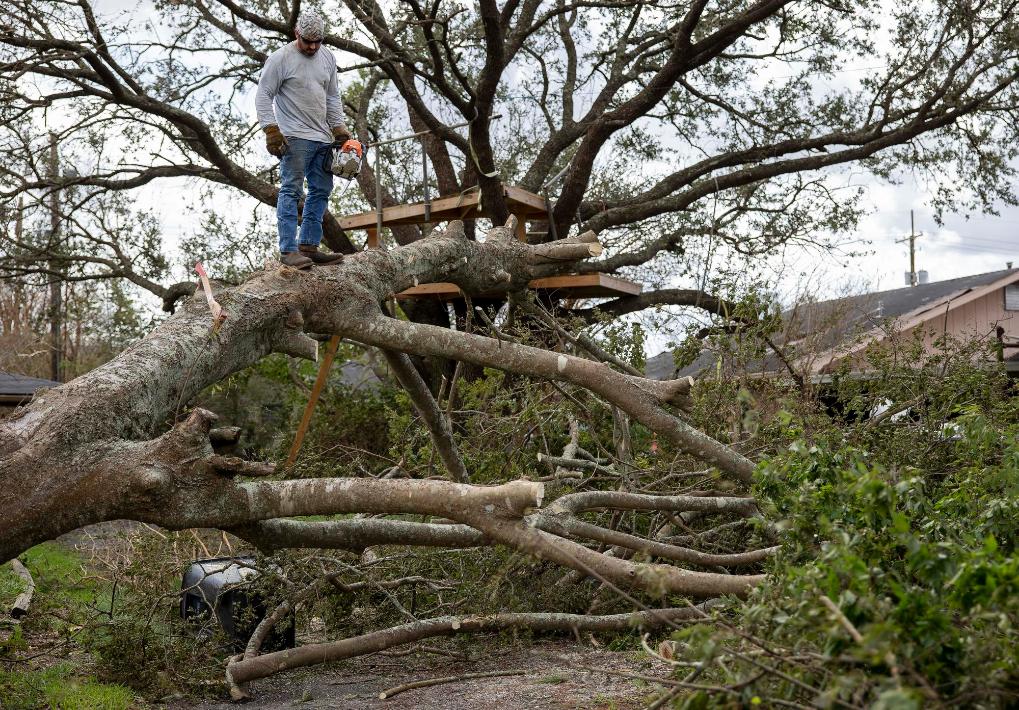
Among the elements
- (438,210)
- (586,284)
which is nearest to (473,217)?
(438,210)

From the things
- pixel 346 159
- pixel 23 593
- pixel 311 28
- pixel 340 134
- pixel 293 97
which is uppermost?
pixel 311 28

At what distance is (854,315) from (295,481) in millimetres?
13688

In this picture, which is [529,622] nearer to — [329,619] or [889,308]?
[329,619]

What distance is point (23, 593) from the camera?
680 cm

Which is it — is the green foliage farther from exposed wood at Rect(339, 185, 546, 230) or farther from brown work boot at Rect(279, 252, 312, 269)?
exposed wood at Rect(339, 185, 546, 230)

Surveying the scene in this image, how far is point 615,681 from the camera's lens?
496 centimetres

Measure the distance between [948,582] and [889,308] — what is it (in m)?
21.3

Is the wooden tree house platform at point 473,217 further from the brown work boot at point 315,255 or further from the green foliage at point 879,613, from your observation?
the green foliage at point 879,613

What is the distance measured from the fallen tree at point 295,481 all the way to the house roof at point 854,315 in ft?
8.48

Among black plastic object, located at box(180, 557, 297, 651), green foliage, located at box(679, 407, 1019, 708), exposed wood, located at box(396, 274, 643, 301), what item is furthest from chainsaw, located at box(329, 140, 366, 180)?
exposed wood, located at box(396, 274, 643, 301)

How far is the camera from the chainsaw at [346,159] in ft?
18.6

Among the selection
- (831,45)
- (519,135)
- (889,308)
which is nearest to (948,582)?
(831,45)

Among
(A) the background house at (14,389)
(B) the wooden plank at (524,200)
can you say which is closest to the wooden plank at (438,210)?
(B) the wooden plank at (524,200)

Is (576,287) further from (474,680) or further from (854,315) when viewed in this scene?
(854,315)
